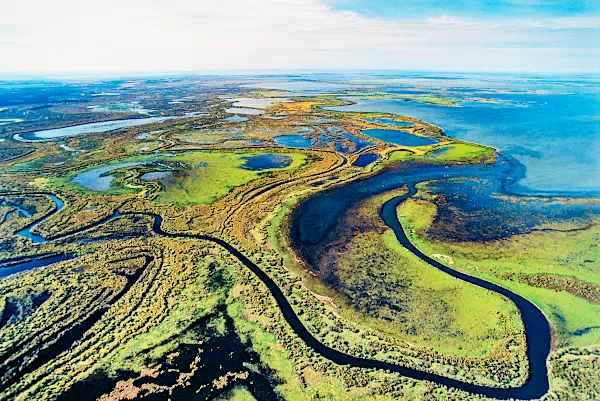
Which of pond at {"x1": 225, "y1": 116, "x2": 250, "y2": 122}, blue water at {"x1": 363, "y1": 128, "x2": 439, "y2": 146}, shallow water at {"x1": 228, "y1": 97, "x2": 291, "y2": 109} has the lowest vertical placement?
blue water at {"x1": 363, "y1": 128, "x2": 439, "y2": 146}

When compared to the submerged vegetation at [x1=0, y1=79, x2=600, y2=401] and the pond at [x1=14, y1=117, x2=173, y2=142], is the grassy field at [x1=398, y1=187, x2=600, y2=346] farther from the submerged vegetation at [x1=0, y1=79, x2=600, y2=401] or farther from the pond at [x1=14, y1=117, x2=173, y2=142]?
the pond at [x1=14, y1=117, x2=173, y2=142]

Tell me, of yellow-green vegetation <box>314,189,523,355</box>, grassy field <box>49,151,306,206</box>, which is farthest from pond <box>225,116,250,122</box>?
yellow-green vegetation <box>314,189,523,355</box>

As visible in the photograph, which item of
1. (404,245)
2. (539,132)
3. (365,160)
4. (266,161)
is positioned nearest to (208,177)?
(266,161)

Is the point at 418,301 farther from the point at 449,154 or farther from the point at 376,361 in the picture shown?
the point at 449,154

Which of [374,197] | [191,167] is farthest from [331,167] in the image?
[191,167]

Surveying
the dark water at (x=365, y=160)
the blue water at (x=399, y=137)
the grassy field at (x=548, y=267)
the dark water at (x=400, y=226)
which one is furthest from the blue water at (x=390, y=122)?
the grassy field at (x=548, y=267)

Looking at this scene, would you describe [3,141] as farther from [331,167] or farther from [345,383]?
[345,383]
